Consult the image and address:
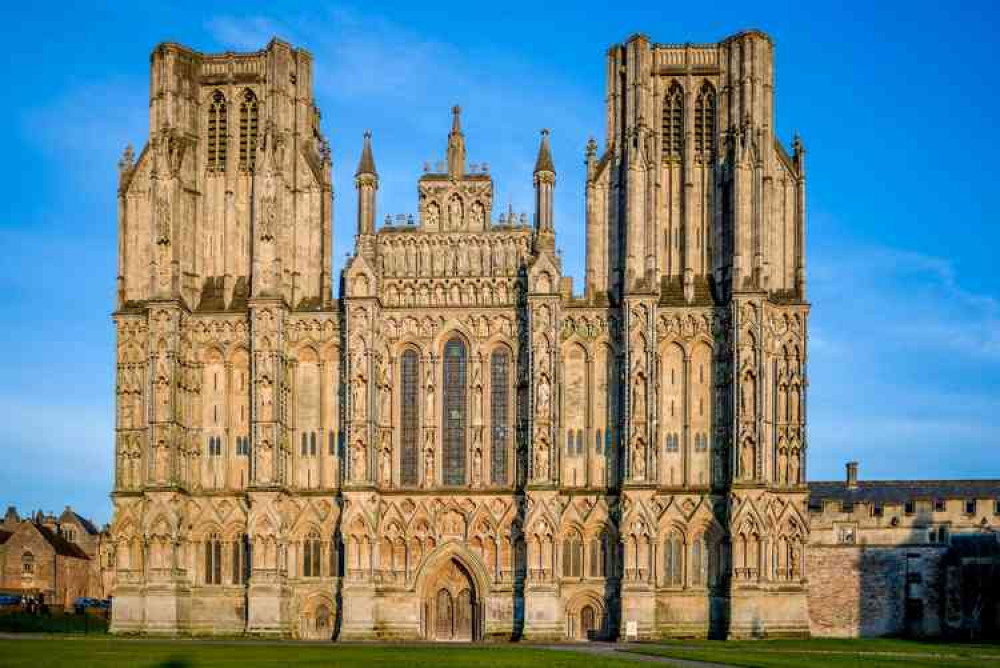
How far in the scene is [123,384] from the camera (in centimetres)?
7712

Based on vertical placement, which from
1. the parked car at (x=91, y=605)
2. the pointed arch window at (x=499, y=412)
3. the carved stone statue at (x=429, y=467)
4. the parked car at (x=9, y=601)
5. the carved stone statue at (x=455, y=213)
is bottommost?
the parked car at (x=91, y=605)

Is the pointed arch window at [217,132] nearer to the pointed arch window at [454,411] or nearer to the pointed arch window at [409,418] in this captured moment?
the pointed arch window at [409,418]

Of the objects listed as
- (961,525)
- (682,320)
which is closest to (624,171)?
(682,320)

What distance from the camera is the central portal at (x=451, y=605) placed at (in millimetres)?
75062

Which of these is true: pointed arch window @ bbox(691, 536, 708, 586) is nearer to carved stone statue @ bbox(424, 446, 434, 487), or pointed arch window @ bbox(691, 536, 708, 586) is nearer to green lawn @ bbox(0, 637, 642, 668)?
green lawn @ bbox(0, 637, 642, 668)

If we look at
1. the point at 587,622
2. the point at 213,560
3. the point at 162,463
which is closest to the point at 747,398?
the point at 587,622

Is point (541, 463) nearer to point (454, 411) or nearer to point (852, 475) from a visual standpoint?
point (454, 411)

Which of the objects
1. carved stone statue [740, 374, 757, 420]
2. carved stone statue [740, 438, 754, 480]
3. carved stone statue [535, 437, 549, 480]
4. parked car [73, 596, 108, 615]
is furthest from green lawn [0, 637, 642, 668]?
parked car [73, 596, 108, 615]

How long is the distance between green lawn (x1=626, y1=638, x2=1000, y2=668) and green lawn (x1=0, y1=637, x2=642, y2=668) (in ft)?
16.0

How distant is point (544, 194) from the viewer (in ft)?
253

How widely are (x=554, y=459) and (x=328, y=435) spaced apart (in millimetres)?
11723

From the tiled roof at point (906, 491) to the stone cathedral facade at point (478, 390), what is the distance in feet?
53.4

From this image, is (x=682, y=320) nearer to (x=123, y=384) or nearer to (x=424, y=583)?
(x=424, y=583)

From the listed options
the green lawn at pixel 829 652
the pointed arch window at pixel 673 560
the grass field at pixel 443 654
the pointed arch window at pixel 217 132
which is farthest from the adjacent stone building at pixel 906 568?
the pointed arch window at pixel 217 132
